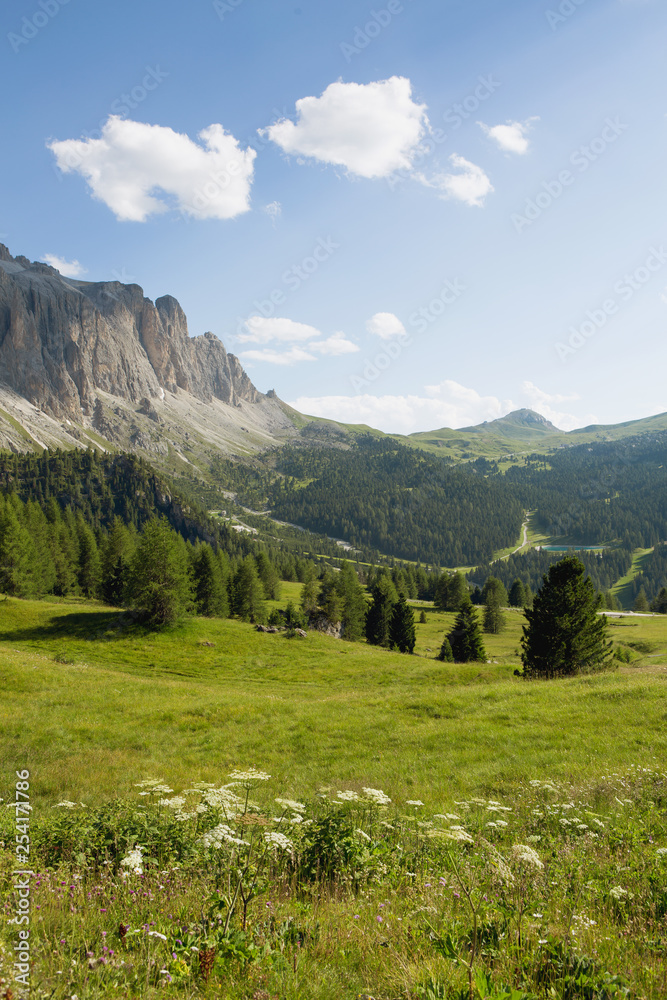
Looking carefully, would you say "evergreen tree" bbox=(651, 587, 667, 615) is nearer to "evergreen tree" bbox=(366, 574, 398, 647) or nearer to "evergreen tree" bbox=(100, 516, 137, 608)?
"evergreen tree" bbox=(366, 574, 398, 647)

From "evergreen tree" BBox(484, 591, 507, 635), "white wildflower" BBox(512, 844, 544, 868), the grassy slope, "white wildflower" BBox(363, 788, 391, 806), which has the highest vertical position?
"white wildflower" BBox(512, 844, 544, 868)

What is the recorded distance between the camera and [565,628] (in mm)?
34719

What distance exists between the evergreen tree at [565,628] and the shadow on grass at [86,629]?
124 ft

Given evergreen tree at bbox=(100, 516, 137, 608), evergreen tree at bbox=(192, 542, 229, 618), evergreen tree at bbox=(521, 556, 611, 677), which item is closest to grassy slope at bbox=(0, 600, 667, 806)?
evergreen tree at bbox=(521, 556, 611, 677)

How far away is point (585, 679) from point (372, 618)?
58959 mm

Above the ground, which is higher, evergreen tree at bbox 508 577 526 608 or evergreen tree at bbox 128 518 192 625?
evergreen tree at bbox 128 518 192 625

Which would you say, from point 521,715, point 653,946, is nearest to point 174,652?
point 521,715

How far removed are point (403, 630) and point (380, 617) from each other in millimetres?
10824

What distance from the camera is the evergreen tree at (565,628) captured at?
34.7 m

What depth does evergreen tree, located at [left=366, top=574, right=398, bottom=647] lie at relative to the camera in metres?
80.9

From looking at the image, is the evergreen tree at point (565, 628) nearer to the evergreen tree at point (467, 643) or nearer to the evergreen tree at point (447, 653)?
the evergreen tree at point (467, 643)

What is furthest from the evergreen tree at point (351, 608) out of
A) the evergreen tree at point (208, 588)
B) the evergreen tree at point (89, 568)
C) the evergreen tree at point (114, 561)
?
the evergreen tree at point (89, 568)

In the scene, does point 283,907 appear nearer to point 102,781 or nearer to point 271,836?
point 271,836

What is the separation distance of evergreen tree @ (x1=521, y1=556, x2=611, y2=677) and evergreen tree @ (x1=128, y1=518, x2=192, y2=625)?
3644 cm
